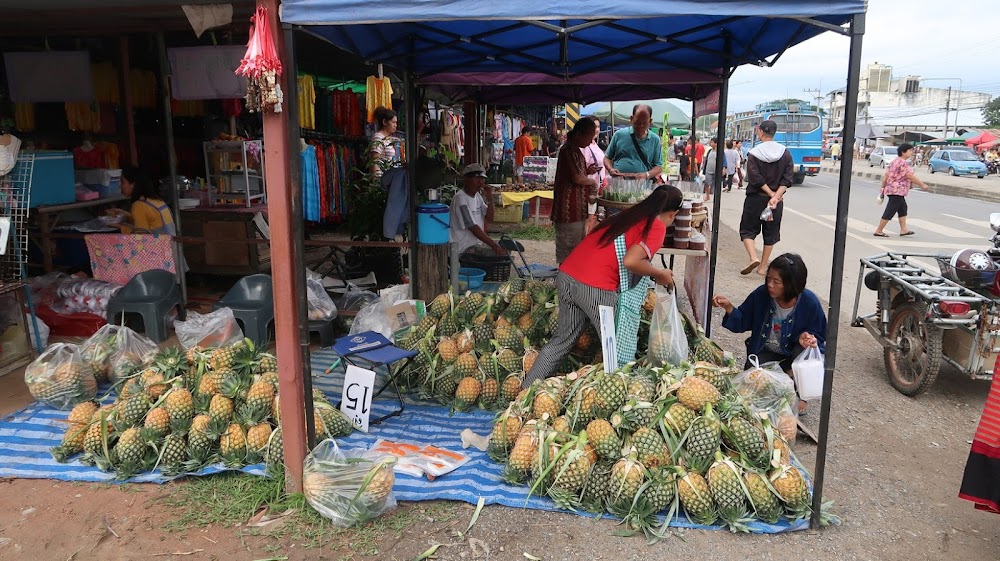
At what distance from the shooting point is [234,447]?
3807 mm

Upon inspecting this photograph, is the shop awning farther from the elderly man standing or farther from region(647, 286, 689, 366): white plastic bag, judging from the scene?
region(647, 286, 689, 366): white plastic bag

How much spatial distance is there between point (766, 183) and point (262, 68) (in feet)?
24.2

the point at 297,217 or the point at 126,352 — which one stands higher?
the point at 297,217

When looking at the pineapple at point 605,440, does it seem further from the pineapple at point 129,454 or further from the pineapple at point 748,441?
the pineapple at point 129,454

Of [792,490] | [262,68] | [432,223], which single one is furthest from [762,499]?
[432,223]

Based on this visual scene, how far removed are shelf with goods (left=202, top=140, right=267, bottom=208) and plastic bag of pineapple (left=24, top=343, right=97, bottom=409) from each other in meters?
3.48

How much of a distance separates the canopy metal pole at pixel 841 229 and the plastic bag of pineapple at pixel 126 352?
4408 mm

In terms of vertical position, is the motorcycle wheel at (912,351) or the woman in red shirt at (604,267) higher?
the woman in red shirt at (604,267)

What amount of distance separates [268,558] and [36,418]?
2.52 meters

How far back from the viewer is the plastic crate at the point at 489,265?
307 inches

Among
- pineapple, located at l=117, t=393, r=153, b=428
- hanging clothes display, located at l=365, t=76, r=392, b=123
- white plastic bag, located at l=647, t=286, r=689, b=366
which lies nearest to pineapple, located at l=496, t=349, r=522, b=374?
white plastic bag, located at l=647, t=286, r=689, b=366

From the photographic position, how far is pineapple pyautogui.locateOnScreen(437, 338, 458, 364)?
4.86m

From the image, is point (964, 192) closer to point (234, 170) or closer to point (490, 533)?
point (234, 170)

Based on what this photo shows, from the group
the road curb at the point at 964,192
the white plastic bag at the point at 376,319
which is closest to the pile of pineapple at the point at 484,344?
the white plastic bag at the point at 376,319
